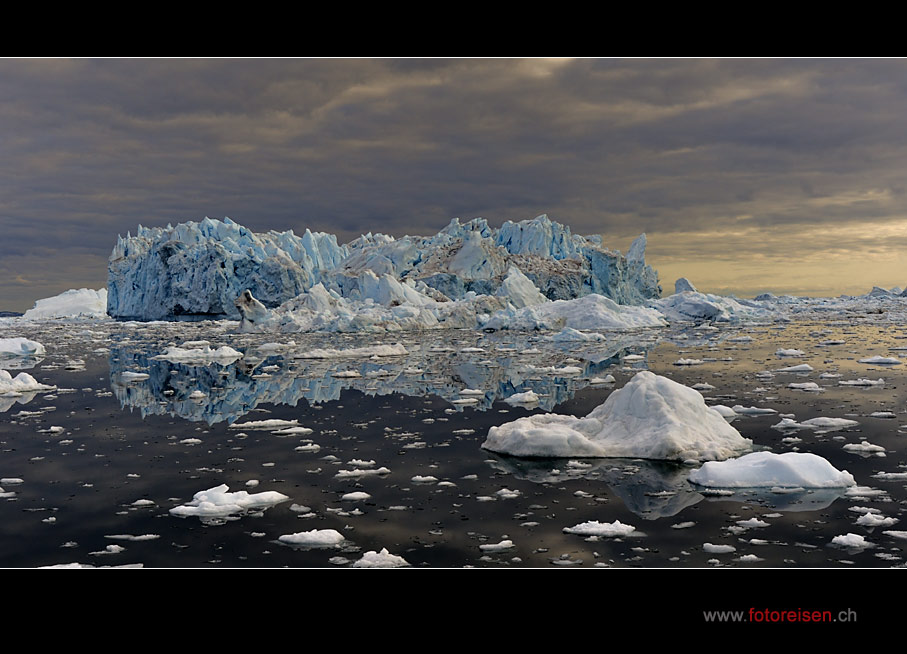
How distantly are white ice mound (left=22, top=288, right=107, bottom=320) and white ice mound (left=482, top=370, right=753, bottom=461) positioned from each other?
84318 millimetres

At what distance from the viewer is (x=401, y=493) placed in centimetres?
726

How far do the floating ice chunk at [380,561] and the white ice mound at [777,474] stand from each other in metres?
3.63

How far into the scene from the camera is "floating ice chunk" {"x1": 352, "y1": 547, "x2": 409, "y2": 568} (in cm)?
518

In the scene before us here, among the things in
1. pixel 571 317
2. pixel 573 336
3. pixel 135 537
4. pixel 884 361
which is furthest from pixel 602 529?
pixel 571 317

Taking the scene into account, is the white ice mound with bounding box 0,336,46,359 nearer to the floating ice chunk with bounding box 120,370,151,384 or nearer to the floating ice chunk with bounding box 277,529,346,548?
the floating ice chunk with bounding box 120,370,151,384

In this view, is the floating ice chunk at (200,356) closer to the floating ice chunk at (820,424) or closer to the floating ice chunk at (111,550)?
the floating ice chunk at (820,424)

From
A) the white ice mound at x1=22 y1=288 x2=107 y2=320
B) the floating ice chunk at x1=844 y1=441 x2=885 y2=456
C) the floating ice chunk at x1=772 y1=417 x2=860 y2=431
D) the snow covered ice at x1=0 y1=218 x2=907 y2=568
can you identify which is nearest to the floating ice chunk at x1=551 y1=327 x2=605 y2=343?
the snow covered ice at x1=0 y1=218 x2=907 y2=568

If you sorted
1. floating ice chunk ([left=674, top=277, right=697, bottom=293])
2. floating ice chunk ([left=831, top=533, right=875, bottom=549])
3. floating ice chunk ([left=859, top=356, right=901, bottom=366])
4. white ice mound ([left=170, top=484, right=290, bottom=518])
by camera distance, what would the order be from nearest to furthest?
floating ice chunk ([left=831, top=533, right=875, bottom=549])
white ice mound ([left=170, top=484, right=290, bottom=518])
floating ice chunk ([left=859, top=356, right=901, bottom=366])
floating ice chunk ([left=674, top=277, right=697, bottom=293])

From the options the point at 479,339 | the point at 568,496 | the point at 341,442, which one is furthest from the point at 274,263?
the point at 568,496

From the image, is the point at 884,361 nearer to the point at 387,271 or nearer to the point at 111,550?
the point at 111,550

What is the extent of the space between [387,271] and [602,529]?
50645 mm

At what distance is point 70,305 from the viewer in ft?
290
